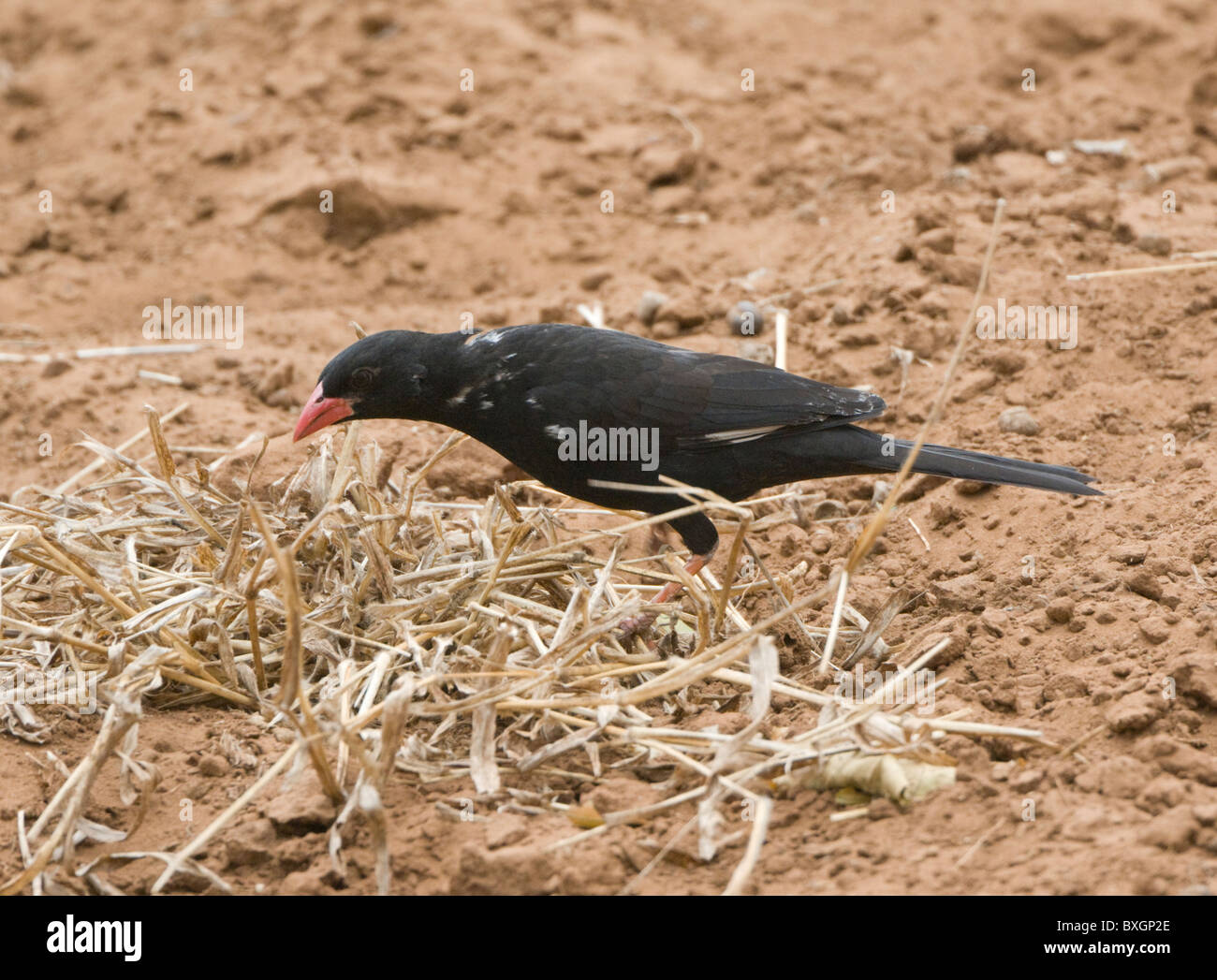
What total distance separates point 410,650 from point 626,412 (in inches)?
40.5

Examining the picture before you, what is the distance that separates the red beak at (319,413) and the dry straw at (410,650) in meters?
0.15

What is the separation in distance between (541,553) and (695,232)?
11.8ft

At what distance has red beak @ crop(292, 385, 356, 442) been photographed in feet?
13.9

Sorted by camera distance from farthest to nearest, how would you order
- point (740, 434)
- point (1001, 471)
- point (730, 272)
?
point (730, 272)
point (740, 434)
point (1001, 471)

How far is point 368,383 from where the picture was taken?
425 cm

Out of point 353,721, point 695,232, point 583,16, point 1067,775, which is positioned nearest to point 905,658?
point 1067,775

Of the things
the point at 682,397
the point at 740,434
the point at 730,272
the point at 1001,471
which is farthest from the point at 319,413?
the point at 730,272

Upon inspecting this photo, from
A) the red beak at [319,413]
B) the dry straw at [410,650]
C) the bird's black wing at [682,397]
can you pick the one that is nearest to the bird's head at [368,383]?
the red beak at [319,413]

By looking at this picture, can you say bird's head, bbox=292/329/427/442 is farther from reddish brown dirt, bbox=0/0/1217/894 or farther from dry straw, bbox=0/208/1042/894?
reddish brown dirt, bbox=0/0/1217/894

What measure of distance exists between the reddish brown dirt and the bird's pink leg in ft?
1.45

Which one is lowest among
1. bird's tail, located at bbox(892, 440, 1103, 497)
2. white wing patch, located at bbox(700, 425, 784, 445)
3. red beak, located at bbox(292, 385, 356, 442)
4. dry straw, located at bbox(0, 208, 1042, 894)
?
dry straw, located at bbox(0, 208, 1042, 894)

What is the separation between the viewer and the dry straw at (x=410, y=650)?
3.11 m

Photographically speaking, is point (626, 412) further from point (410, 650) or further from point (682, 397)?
point (410, 650)

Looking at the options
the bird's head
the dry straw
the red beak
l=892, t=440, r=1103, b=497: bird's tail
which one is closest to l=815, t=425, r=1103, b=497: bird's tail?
l=892, t=440, r=1103, b=497: bird's tail
